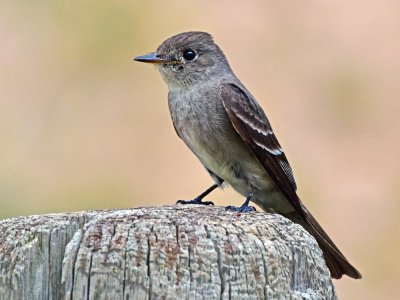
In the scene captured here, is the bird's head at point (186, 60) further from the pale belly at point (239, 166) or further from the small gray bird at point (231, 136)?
the pale belly at point (239, 166)

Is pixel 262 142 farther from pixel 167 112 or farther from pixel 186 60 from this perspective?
pixel 167 112

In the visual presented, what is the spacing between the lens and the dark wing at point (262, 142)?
6227mm

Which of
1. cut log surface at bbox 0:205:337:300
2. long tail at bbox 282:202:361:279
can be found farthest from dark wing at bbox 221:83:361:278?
cut log surface at bbox 0:205:337:300

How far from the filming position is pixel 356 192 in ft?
33.8

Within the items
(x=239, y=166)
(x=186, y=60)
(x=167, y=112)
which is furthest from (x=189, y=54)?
(x=167, y=112)

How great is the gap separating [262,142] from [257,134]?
5 cm

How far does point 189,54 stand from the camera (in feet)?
22.1

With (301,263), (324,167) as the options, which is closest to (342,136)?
(324,167)

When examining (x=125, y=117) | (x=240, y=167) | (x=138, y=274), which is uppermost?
(x=125, y=117)

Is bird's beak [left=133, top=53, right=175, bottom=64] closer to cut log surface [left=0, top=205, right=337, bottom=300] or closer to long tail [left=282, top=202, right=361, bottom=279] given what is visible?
long tail [left=282, top=202, right=361, bottom=279]

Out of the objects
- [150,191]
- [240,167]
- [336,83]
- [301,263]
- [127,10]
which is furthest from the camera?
[127,10]

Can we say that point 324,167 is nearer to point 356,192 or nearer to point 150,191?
point 356,192

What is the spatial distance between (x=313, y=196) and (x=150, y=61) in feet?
12.4

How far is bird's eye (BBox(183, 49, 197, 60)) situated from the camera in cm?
673
